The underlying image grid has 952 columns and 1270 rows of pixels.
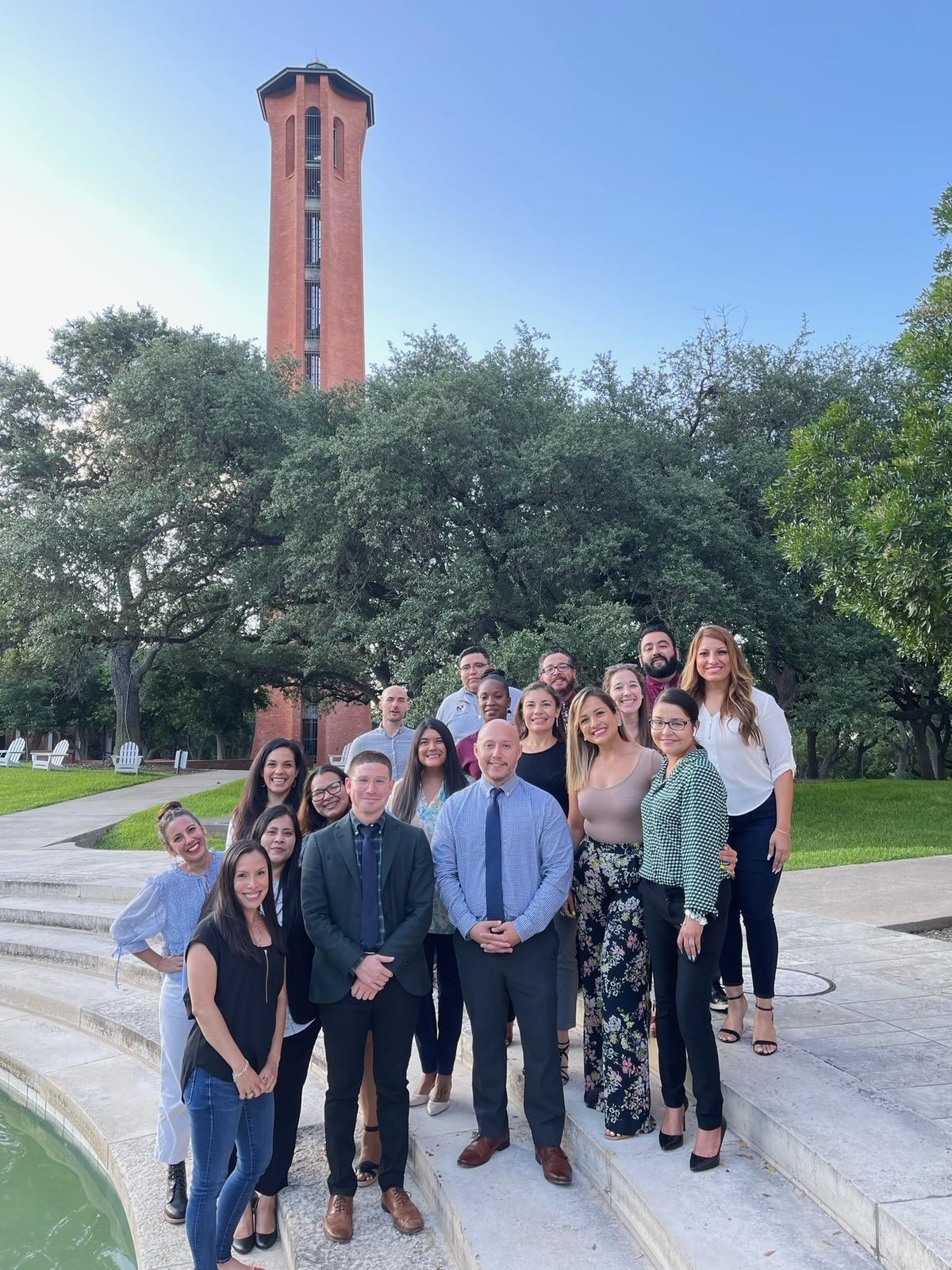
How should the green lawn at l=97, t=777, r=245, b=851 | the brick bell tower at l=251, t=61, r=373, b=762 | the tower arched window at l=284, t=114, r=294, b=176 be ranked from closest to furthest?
1. the green lawn at l=97, t=777, r=245, b=851
2. the brick bell tower at l=251, t=61, r=373, b=762
3. the tower arched window at l=284, t=114, r=294, b=176

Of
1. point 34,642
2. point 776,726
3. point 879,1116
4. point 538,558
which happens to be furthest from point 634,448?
point 34,642

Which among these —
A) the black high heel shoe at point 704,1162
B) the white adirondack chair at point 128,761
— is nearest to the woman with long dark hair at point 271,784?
the black high heel shoe at point 704,1162

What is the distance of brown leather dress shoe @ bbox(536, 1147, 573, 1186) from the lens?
132 inches

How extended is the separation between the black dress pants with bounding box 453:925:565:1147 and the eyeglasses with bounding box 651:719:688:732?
89 cm

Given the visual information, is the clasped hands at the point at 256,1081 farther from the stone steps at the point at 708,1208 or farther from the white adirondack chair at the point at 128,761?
the white adirondack chair at the point at 128,761

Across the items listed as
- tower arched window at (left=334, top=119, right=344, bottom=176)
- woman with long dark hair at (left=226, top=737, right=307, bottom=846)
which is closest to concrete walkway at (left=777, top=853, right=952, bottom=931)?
woman with long dark hair at (left=226, top=737, right=307, bottom=846)

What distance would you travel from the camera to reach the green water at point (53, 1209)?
4.10m

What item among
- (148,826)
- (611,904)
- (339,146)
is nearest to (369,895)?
(611,904)

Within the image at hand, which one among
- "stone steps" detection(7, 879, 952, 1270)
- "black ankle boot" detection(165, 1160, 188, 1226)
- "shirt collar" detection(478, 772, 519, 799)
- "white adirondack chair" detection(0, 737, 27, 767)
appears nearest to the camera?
"stone steps" detection(7, 879, 952, 1270)

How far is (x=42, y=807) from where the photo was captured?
55.7 ft

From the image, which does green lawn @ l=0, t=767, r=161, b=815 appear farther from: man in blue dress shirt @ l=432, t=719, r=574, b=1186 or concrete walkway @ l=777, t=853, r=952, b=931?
man in blue dress shirt @ l=432, t=719, r=574, b=1186

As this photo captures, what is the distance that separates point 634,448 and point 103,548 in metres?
10.5

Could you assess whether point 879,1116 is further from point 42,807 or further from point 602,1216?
point 42,807

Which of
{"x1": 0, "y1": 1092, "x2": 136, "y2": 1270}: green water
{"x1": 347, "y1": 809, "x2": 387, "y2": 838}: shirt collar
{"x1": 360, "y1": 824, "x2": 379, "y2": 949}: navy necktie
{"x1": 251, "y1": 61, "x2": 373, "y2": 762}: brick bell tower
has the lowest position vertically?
{"x1": 0, "y1": 1092, "x2": 136, "y2": 1270}: green water
